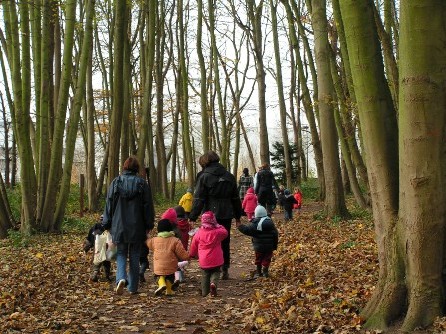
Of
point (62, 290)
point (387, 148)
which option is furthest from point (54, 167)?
point (387, 148)

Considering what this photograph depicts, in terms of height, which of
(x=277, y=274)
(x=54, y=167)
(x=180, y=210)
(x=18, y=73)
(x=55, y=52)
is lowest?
(x=277, y=274)

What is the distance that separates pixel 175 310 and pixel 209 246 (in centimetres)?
119

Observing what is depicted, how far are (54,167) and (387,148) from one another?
10.7 meters

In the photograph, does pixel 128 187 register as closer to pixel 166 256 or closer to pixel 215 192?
pixel 166 256

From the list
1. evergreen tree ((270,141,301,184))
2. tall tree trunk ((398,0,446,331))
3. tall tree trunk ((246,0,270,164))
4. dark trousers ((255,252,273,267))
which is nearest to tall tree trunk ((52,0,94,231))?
dark trousers ((255,252,273,267))

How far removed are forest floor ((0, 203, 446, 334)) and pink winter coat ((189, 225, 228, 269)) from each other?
0.48m

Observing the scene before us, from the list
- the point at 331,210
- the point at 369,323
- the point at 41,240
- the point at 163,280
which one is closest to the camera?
the point at 369,323

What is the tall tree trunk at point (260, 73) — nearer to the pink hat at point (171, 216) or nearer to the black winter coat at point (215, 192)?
the black winter coat at point (215, 192)

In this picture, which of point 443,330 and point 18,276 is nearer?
point 443,330

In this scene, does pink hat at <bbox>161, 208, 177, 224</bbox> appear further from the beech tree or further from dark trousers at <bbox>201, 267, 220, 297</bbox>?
the beech tree

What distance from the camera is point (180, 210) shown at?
9.34 metres

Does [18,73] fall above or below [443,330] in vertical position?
above

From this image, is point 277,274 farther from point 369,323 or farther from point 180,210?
point 369,323

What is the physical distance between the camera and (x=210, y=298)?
25.6 ft
